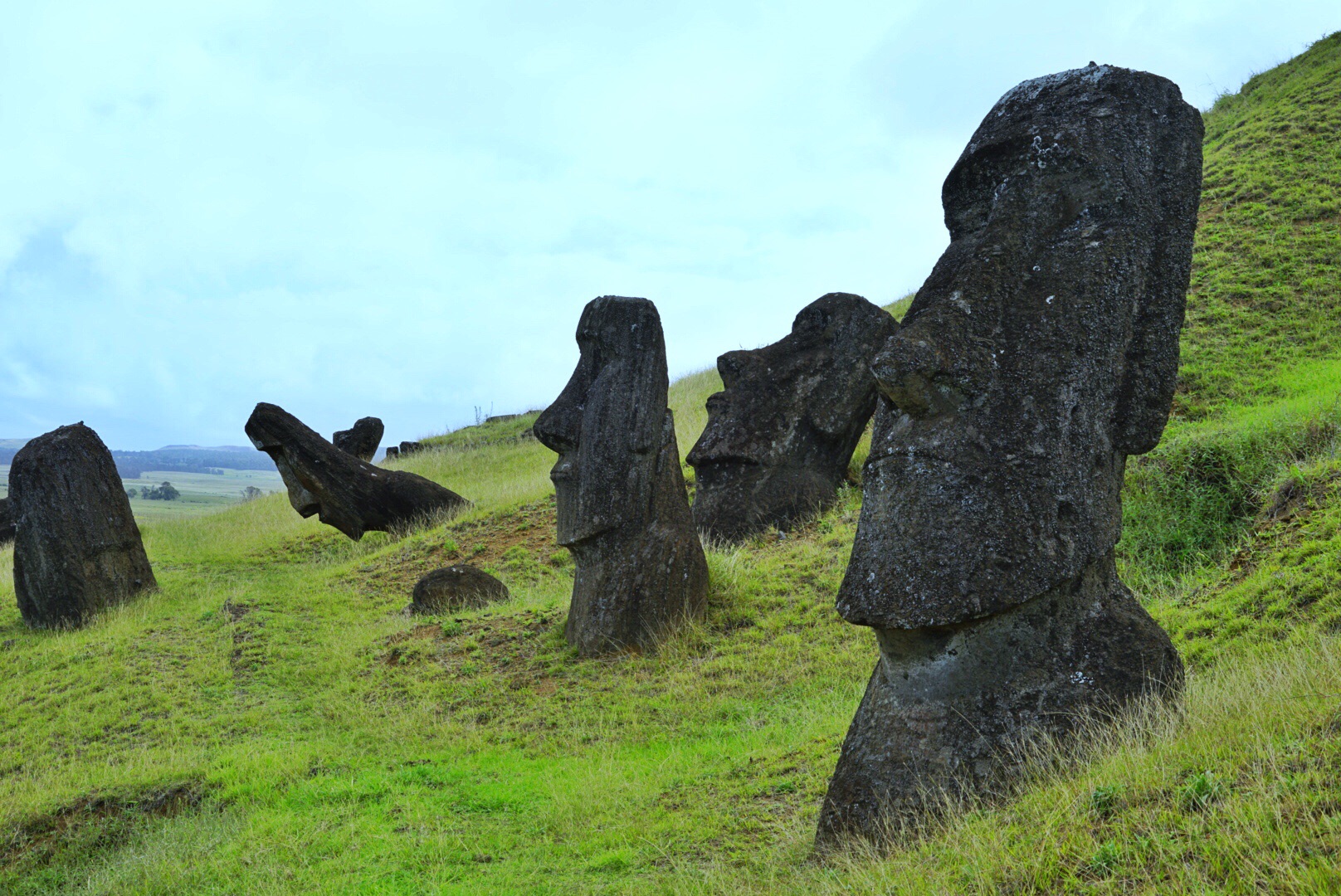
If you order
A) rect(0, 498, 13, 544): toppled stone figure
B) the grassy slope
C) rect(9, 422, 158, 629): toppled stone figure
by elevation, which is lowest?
the grassy slope

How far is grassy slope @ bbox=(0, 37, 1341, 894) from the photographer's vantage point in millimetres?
3828

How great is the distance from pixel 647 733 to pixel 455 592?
549cm

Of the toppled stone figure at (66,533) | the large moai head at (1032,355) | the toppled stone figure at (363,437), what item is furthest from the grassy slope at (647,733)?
the toppled stone figure at (363,437)

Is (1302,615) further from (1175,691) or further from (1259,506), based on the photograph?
(1259,506)

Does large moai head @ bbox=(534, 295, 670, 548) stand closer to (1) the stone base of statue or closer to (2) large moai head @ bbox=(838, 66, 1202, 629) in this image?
(2) large moai head @ bbox=(838, 66, 1202, 629)

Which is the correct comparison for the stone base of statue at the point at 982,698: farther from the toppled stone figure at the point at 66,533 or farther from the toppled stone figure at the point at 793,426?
the toppled stone figure at the point at 66,533

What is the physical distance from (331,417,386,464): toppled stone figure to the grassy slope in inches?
243

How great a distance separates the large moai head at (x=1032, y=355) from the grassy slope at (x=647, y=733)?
974 millimetres

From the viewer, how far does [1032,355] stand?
5.14 meters

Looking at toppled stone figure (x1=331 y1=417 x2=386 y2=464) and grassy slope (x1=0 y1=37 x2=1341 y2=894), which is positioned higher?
toppled stone figure (x1=331 y1=417 x2=386 y2=464)

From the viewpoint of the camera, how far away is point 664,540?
10.7 meters

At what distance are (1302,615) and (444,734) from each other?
6431mm

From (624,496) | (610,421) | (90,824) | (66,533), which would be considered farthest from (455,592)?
(90,824)

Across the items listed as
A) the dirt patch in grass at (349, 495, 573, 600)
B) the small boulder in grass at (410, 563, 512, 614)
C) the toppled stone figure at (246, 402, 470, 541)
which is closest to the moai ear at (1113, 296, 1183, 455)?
the small boulder in grass at (410, 563, 512, 614)
